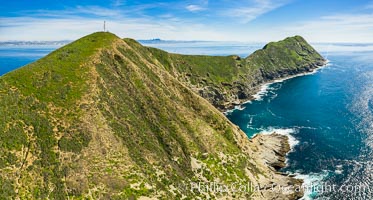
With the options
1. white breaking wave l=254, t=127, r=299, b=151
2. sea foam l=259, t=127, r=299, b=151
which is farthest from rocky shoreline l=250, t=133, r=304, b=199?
white breaking wave l=254, t=127, r=299, b=151

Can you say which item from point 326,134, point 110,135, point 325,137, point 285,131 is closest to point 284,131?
point 285,131

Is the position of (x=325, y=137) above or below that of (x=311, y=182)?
above

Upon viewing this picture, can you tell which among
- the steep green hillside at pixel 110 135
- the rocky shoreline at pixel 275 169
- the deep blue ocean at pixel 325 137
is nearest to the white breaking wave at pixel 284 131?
the deep blue ocean at pixel 325 137

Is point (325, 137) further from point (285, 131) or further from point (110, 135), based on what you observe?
point (110, 135)

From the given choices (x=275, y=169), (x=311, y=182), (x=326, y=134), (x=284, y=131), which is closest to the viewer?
(x=311, y=182)

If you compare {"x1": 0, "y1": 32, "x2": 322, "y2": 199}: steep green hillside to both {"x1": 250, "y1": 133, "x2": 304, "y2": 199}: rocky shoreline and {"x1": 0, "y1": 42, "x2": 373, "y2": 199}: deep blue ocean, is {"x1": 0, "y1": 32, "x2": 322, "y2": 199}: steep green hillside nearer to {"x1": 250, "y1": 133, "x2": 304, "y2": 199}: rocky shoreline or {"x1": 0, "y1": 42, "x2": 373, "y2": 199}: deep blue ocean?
{"x1": 250, "y1": 133, "x2": 304, "y2": 199}: rocky shoreline

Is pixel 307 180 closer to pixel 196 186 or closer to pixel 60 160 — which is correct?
pixel 196 186

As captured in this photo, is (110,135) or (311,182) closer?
(110,135)

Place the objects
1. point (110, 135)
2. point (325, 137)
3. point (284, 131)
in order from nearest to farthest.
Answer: point (110, 135) < point (325, 137) < point (284, 131)

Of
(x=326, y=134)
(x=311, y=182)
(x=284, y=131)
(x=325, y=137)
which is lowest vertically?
(x=311, y=182)
